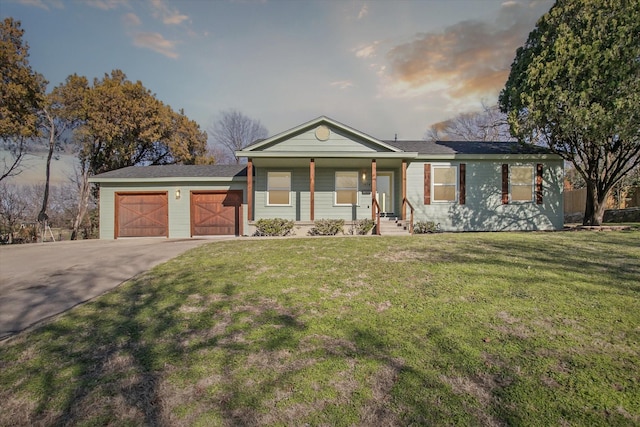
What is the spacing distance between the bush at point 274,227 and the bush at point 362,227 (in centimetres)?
238

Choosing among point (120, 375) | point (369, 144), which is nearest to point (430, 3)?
point (369, 144)

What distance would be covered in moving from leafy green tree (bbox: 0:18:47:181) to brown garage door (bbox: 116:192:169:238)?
675 cm

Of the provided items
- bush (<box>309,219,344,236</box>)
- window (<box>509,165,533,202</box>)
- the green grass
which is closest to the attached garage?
bush (<box>309,219,344,236</box>)

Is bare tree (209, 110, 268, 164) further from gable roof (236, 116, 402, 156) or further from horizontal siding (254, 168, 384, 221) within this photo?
gable roof (236, 116, 402, 156)

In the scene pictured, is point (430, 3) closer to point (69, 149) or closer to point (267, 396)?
point (267, 396)

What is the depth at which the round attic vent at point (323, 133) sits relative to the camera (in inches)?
492

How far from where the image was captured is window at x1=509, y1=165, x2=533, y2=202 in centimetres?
1333

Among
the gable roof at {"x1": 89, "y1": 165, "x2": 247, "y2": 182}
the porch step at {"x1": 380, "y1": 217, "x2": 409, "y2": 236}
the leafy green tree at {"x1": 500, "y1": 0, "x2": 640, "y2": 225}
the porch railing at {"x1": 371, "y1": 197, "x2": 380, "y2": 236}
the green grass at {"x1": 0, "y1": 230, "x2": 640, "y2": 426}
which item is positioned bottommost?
the green grass at {"x1": 0, "y1": 230, "x2": 640, "y2": 426}

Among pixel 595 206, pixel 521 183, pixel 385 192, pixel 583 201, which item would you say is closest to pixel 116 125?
pixel 385 192

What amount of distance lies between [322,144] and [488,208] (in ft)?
25.0

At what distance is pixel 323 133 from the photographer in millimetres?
12508

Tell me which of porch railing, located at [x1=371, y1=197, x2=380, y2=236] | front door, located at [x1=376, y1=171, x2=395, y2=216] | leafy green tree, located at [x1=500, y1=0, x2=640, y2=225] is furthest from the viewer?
front door, located at [x1=376, y1=171, x2=395, y2=216]

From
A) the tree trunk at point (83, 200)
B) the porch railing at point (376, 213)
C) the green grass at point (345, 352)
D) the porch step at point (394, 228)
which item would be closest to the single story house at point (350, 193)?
the porch step at point (394, 228)

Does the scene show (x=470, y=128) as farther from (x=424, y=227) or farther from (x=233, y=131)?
(x=233, y=131)
